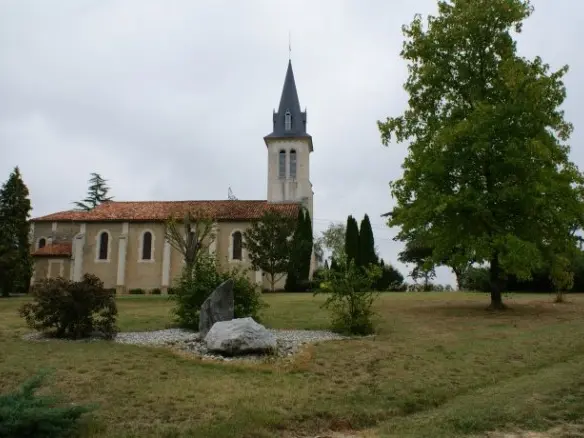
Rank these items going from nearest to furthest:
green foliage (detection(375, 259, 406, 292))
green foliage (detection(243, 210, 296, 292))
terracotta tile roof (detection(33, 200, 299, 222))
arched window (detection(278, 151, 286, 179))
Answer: green foliage (detection(243, 210, 296, 292)), green foliage (detection(375, 259, 406, 292)), terracotta tile roof (detection(33, 200, 299, 222)), arched window (detection(278, 151, 286, 179))

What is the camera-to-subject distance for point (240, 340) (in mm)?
12438

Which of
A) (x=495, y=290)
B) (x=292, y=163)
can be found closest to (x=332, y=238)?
(x=292, y=163)

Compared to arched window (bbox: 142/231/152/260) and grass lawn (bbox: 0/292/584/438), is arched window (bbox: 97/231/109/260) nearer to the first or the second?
arched window (bbox: 142/231/152/260)

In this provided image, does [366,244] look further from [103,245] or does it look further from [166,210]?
[103,245]

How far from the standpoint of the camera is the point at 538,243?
19.0 metres

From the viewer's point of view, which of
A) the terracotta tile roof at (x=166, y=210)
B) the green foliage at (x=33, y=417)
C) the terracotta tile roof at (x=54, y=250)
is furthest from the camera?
the terracotta tile roof at (x=54, y=250)

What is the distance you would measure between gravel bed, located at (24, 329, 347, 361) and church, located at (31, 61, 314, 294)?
24183 mm

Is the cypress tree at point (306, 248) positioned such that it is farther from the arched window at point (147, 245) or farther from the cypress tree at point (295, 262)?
the arched window at point (147, 245)

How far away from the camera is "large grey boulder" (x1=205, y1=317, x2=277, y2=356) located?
12414mm

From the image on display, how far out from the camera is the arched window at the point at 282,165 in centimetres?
4625

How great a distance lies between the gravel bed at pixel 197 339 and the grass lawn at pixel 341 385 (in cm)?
58

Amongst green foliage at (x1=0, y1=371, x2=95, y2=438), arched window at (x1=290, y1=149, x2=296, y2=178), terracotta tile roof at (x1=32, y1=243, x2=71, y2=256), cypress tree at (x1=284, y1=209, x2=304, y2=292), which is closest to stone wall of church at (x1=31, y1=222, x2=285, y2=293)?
terracotta tile roof at (x1=32, y1=243, x2=71, y2=256)

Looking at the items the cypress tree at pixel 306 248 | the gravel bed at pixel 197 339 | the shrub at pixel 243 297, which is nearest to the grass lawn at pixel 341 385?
the gravel bed at pixel 197 339

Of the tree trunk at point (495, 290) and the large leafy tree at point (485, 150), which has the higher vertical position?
the large leafy tree at point (485, 150)
